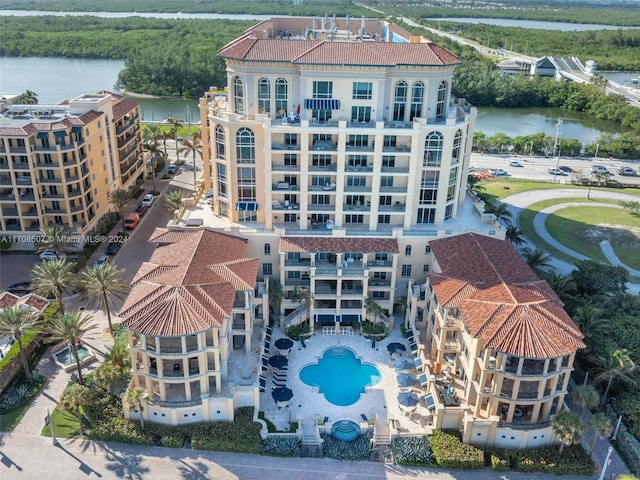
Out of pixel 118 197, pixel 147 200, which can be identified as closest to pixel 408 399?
pixel 118 197

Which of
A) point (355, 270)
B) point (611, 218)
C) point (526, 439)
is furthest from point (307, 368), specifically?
point (611, 218)

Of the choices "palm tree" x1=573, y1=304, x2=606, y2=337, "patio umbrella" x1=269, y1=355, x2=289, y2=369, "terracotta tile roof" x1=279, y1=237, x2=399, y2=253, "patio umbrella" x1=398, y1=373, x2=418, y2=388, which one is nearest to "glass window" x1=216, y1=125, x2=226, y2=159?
"terracotta tile roof" x1=279, y1=237, x2=399, y2=253

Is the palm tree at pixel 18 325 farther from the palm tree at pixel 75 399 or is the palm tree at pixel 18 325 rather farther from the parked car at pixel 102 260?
the parked car at pixel 102 260

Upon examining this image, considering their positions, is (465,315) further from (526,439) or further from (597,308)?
(597,308)

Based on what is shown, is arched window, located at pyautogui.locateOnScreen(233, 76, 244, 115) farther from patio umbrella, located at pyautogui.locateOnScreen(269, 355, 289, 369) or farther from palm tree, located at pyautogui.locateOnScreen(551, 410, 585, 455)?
palm tree, located at pyautogui.locateOnScreen(551, 410, 585, 455)

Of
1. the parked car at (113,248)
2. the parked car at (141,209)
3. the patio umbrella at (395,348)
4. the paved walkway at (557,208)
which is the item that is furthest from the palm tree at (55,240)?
the paved walkway at (557,208)

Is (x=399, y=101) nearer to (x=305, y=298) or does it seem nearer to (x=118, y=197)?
(x=305, y=298)
